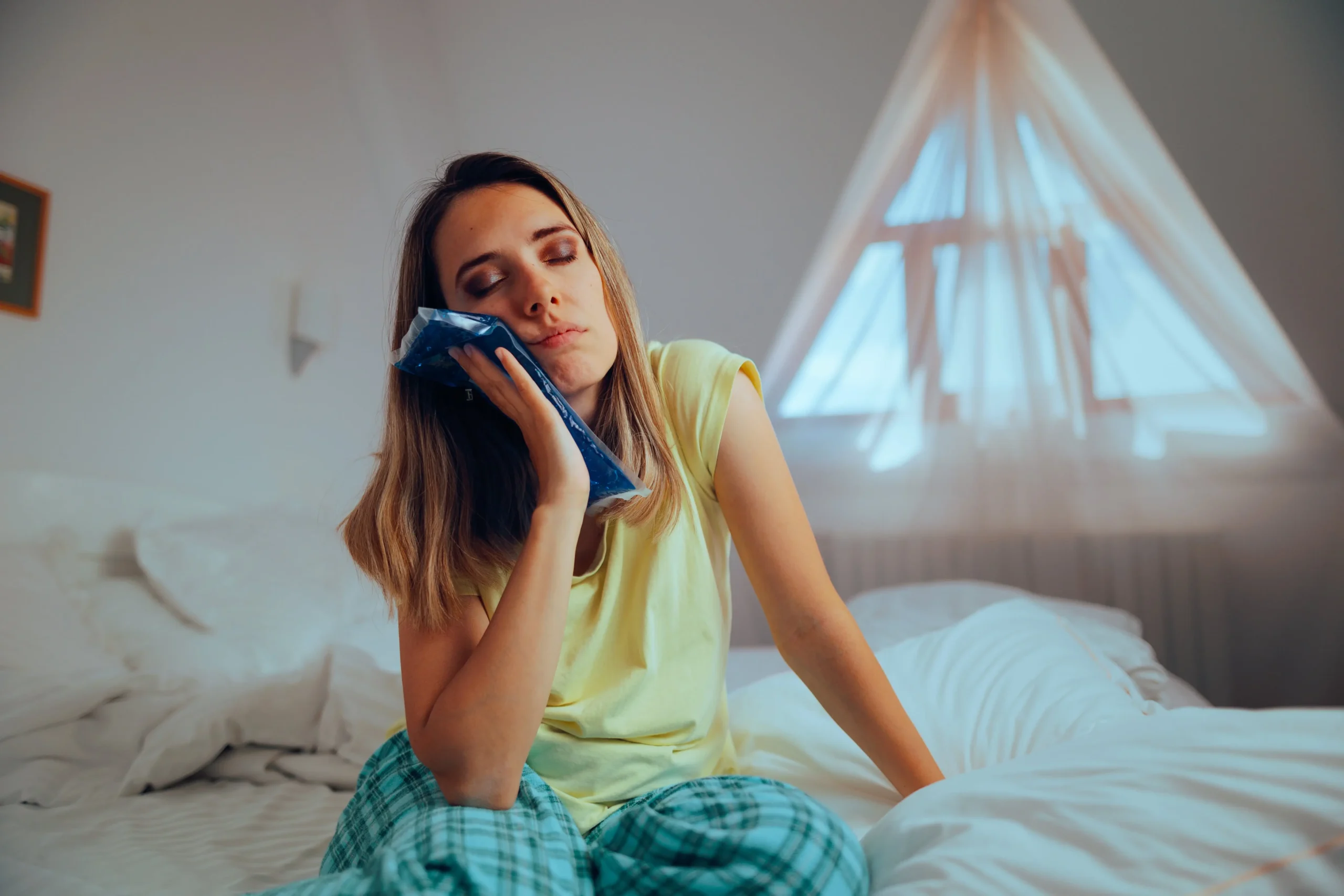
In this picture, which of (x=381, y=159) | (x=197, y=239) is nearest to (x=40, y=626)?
(x=197, y=239)

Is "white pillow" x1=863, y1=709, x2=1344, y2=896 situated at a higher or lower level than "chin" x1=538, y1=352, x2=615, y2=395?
lower

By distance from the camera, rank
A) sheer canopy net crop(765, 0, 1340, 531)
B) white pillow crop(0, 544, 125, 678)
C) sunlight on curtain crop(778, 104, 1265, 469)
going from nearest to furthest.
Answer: white pillow crop(0, 544, 125, 678) < sheer canopy net crop(765, 0, 1340, 531) < sunlight on curtain crop(778, 104, 1265, 469)

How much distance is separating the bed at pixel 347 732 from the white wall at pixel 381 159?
0.23m

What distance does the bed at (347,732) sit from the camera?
19.9 inches

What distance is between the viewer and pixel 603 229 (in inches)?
38.2

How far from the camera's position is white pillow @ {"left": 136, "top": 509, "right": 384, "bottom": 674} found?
4.68 feet

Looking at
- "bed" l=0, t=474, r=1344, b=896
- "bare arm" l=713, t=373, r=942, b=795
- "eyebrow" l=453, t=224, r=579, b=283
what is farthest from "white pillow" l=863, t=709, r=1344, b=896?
"eyebrow" l=453, t=224, r=579, b=283

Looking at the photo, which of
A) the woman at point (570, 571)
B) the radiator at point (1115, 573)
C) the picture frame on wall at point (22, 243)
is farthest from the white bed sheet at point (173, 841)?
the radiator at point (1115, 573)

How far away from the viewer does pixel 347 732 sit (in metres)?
1.21

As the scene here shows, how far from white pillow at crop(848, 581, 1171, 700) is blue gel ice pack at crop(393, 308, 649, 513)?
764mm

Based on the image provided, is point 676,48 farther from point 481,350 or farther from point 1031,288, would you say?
point 481,350

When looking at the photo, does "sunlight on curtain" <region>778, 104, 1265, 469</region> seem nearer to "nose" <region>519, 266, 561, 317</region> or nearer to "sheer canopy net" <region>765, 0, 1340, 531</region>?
"sheer canopy net" <region>765, 0, 1340, 531</region>

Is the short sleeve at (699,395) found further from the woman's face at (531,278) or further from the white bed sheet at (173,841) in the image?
the white bed sheet at (173,841)

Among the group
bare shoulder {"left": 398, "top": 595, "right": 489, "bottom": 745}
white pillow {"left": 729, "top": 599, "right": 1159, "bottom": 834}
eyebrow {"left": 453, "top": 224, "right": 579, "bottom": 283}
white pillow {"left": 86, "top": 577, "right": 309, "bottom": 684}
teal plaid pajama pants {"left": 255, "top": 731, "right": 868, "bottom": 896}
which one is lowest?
white pillow {"left": 86, "top": 577, "right": 309, "bottom": 684}
